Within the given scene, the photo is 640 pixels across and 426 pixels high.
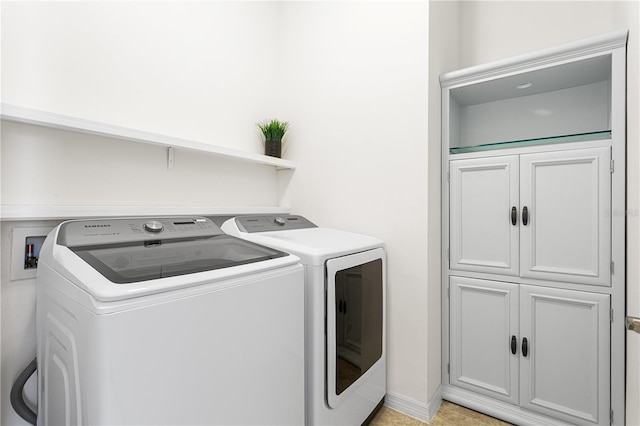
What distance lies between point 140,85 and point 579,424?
9.09 ft

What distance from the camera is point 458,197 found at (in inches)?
71.1

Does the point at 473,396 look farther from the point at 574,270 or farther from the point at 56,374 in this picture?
the point at 56,374

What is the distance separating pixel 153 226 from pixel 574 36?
258cm

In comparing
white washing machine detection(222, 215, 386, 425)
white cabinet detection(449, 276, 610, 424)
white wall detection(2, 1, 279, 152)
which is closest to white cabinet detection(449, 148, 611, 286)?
white cabinet detection(449, 276, 610, 424)

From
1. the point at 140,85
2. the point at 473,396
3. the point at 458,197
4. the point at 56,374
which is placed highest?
the point at 140,85

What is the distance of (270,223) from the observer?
181 cm

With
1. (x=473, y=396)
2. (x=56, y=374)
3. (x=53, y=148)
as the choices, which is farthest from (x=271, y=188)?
(x=473, y=396)

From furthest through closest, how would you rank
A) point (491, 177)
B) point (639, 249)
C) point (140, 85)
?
point (491, 177) → point (140, 85) → point (639, 249)

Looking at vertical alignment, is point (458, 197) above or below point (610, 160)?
below

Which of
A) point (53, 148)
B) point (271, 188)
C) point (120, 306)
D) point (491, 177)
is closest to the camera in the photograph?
point (120, 306)

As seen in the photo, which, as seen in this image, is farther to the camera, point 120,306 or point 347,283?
point 347,283

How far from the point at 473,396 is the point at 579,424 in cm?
46

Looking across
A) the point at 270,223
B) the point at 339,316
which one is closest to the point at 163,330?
the point at 339,316

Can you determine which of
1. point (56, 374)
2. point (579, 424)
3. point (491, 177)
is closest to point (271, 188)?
point (491, 177)
